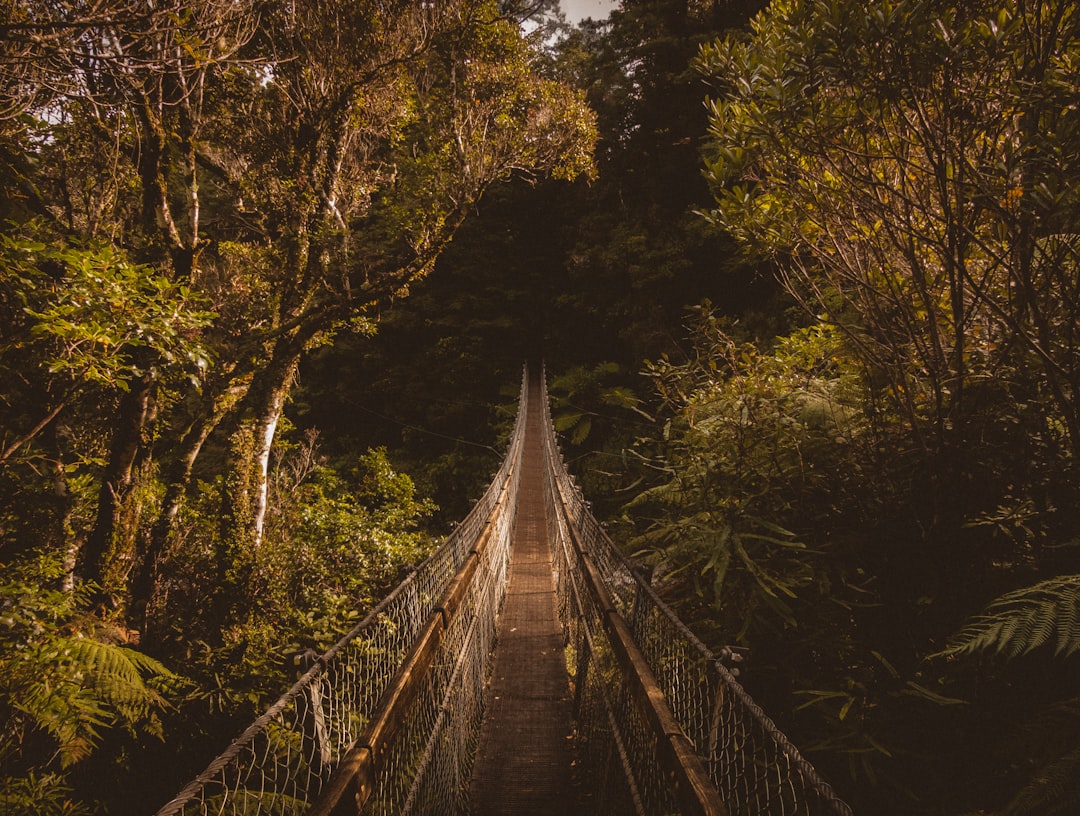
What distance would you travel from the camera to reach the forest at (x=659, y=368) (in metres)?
1.56

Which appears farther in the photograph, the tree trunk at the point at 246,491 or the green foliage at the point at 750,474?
the tree trunk at the point at 246,491

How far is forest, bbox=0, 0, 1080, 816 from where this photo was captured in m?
1.56

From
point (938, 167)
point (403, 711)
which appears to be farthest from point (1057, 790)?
point (938, 167)

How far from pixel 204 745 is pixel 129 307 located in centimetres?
336

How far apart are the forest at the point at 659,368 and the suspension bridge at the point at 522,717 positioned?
0.27 meters

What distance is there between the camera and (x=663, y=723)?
1.25 meters

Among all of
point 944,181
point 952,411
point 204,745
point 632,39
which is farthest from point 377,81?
point 632,39

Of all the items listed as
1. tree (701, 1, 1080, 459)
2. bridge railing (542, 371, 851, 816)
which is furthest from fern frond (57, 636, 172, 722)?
tree (701, 1, 1080, 459)

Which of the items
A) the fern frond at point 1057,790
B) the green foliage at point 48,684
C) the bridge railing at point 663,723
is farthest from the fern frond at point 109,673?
the fern frond at point 1057,790

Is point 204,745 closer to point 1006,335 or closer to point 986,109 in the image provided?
point 1006,335

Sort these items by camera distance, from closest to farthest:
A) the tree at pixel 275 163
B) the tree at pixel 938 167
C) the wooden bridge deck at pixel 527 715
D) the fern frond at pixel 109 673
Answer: the tree at pixel 938 167, the wooden bridge deck at pixel 527 715, the fern frond at pixel 109 673, the tree at pixel 275 163

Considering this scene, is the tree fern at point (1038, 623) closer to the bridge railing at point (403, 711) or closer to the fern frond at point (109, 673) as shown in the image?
the bridge railing at point (403, 711)

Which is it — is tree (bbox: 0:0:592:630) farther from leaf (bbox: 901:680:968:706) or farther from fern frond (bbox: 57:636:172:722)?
leaf (bbox: 901:680:968:706)

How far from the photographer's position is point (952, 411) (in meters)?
1.75
